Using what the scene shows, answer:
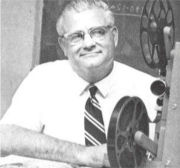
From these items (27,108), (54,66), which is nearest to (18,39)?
(54,66)

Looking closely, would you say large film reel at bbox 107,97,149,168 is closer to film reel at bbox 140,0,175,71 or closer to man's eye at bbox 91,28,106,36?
film reel at bbox 140,0,175,71

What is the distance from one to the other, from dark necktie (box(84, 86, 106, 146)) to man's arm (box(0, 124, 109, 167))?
7.0 inches

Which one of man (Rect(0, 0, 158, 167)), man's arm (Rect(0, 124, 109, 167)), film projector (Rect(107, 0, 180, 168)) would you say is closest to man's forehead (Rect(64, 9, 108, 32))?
man (Rect(0, 0, 158, 167))

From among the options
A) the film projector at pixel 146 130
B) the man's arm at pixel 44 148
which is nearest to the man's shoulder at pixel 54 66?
the man's arm at pixel 44 148

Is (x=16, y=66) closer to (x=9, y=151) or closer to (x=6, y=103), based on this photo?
(x=6, y=103)

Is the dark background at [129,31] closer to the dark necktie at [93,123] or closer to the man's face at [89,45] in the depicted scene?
the man's face at [89,45]

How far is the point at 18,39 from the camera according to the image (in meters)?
3.27

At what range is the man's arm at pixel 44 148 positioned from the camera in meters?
1.82

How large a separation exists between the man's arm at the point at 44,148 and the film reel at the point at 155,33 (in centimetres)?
41

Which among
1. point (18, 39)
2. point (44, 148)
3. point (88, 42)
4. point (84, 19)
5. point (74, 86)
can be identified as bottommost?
point (44, 148)

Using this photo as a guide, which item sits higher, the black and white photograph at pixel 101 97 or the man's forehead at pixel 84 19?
the man's forehead at pixel 84 19

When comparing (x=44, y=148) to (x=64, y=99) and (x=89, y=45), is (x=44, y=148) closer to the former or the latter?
(x=64, y=99)

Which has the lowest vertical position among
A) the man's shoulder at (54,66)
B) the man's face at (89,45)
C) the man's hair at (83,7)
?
the man's shoulder at (54,66)

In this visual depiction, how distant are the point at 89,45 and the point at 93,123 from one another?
37 cm
